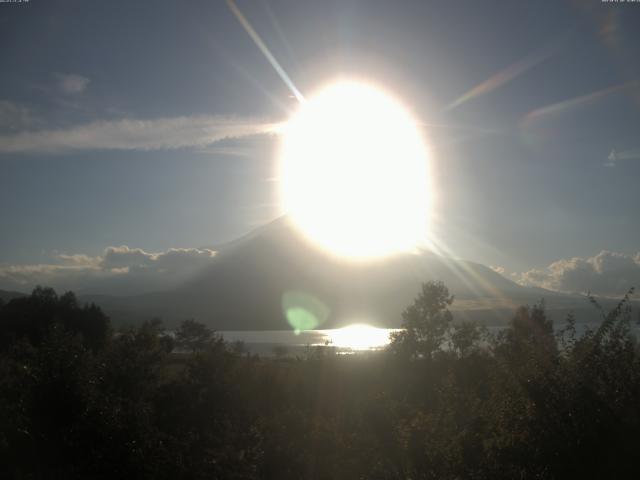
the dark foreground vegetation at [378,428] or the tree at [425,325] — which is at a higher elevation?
the tree at [425,325]

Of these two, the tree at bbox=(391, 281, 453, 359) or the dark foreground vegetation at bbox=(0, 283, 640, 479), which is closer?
the dark foreground vegetation at bbox=(0, 283, 640, 479)

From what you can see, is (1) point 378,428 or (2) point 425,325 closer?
(1) point 378,428

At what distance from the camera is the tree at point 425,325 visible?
5788 centimetres

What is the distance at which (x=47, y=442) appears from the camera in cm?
1352

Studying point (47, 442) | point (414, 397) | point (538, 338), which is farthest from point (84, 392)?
point (414, 397)

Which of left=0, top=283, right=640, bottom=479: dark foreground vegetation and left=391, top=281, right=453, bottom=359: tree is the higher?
left=391, top=281, right=453, bottom=359: tree

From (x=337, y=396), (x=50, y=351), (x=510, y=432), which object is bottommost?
(x=337, y=396)

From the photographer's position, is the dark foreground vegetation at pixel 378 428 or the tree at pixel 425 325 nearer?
the dark foreground vegetation at pixel 378 428

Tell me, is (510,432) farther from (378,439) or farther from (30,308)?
(30,308)

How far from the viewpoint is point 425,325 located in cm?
5978

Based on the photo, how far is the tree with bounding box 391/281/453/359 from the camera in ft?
190

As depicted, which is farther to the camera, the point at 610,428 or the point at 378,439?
the point at 378,439

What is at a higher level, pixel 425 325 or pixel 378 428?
pixel 425 325

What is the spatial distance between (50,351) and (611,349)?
49.2 ft
